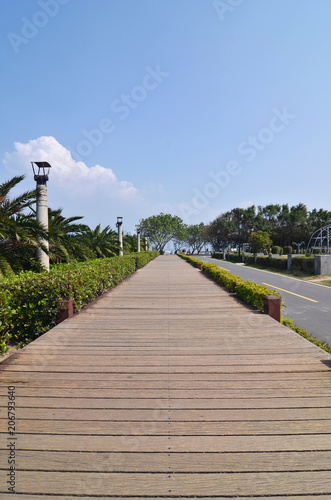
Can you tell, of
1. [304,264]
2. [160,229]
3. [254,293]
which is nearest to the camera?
[254,293]

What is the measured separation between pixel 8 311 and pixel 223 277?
7.83 metres

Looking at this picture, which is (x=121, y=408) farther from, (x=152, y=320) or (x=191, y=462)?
(x=152, y=320)

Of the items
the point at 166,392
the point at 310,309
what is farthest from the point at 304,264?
the point at 166,392

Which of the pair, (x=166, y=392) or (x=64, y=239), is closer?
(x=166, y=392)

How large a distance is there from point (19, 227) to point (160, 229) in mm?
68183

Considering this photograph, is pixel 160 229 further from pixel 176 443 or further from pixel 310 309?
pixel 176 443

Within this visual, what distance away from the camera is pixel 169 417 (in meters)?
2.64

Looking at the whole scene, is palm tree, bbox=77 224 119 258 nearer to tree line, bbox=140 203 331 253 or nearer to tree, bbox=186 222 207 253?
tree line, bbox=140 203 331 253

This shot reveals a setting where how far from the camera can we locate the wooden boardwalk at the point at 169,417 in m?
1.98

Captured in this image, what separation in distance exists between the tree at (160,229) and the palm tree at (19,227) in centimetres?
6635

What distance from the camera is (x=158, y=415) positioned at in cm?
266

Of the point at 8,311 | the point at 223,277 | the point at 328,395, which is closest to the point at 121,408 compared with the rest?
the point at 328,395

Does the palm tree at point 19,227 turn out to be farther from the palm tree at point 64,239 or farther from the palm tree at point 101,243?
the palm tree at point 101,243

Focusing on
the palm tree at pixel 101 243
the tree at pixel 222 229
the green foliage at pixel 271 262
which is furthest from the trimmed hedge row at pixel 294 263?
the tree at pixel 222 229
